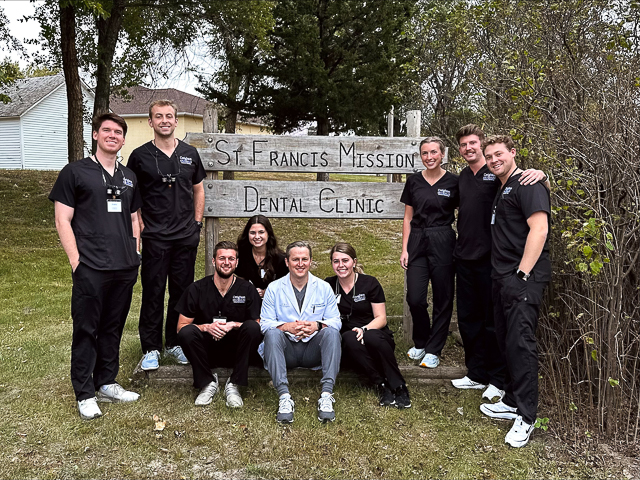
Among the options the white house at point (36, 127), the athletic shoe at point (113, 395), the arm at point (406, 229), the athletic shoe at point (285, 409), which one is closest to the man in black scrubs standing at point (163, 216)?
the athletic shoe at point (113, 395)

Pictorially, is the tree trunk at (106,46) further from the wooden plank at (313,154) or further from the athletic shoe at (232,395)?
the athletic shoe at (232,395)

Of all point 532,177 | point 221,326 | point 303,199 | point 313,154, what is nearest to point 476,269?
point 532,177

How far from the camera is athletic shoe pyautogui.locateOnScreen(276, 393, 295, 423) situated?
4051 mm

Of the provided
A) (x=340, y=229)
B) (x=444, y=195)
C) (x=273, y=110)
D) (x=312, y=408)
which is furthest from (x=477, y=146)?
(x=273, y=110)

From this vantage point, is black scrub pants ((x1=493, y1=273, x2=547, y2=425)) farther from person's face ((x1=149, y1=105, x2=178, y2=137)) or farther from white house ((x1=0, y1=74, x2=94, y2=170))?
white house ((x1=0, y1=74, x2=94, y2=170))

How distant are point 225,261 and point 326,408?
4.47 ft

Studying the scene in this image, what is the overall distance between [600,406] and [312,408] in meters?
2.01

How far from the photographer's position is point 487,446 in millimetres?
3814

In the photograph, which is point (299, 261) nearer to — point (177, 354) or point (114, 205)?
point (114, 205)

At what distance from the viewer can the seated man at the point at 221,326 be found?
4371 mm

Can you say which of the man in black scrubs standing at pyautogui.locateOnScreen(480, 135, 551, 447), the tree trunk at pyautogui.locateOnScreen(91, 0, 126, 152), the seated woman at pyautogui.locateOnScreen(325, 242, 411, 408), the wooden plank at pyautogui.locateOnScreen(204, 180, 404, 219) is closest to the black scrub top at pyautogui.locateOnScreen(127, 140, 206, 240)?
the wooden plank at pyautogui.locateOnScreen(204, 180, 404, 219)

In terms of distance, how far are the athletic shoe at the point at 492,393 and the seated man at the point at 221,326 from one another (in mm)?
1841

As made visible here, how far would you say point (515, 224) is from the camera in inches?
151

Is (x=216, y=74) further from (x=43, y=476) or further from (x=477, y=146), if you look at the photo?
(x=43, y=476)
